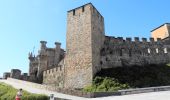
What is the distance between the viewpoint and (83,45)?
3020 cm

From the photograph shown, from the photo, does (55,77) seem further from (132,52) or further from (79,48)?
(132,52)

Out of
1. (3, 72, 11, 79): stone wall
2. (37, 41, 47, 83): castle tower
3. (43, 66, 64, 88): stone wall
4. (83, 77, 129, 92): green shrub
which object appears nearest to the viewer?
(83, 77, 129, 92): green shrub

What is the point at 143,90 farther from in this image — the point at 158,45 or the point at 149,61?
the point at 158,45

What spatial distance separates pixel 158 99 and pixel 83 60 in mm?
14937

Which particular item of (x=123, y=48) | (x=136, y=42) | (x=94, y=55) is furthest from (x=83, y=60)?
(x=136, y=42)

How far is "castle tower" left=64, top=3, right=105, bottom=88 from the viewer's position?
2898 centimetres

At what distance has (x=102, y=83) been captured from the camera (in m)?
26.9

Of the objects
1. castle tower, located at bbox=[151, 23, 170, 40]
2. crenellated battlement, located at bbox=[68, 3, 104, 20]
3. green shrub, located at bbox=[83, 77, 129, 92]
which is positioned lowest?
green shrub, located at bbox=[83, 77, 129, 92]

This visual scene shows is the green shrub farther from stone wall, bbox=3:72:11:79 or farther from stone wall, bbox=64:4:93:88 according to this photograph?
stone wall, bbox=3:72:11:79

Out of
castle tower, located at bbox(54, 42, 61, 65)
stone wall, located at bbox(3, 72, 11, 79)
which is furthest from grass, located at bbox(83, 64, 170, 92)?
stone wall, located at bbox(3, 72, 11, 79)

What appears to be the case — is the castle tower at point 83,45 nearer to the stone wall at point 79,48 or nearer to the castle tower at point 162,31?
the stone wall at point 79,48

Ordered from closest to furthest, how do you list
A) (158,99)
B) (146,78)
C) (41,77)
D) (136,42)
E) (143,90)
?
(158,99) < (143,90) < (146,78) < (136,42) < (41,77)

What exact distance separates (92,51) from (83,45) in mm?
1455

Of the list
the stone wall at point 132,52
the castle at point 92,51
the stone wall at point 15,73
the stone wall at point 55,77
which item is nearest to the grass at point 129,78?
the castle at point 92,51
